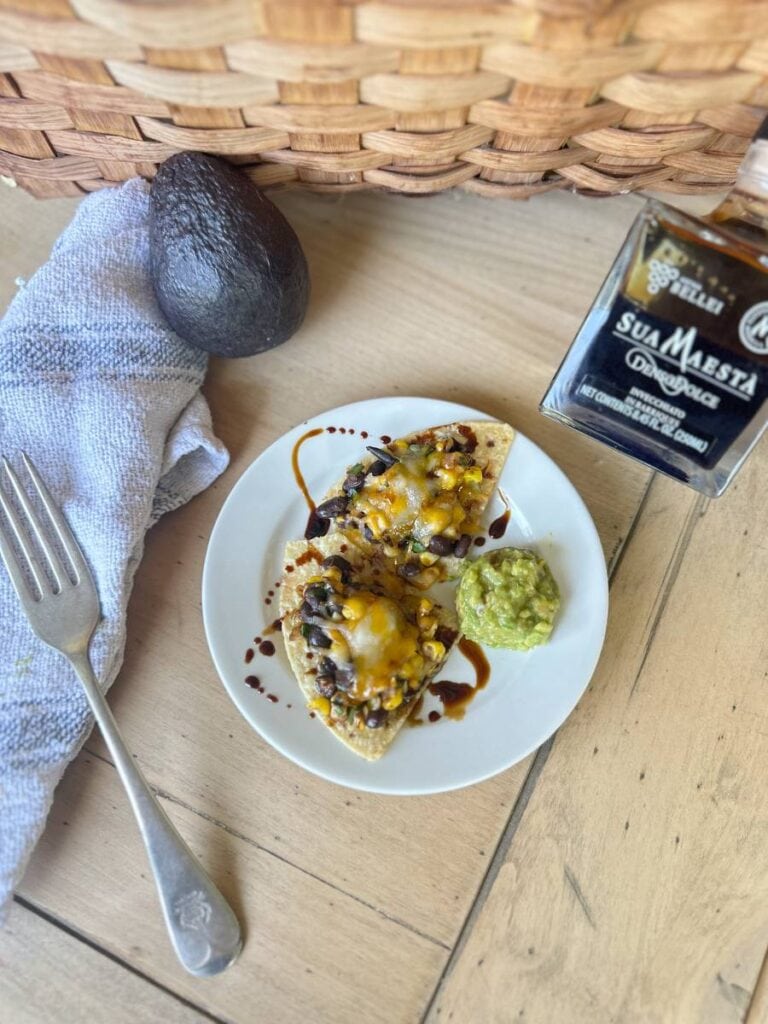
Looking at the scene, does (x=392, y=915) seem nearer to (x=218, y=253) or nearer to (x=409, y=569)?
(x=409, y=569)

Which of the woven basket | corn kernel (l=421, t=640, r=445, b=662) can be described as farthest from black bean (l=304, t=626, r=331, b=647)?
the woven basket

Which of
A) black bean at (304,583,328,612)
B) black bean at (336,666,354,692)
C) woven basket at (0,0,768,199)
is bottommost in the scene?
black bean at (336,666,354,692)

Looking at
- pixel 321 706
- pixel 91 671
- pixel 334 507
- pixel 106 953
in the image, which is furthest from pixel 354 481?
pixel 106 953

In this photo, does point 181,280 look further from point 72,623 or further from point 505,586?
point 505,586

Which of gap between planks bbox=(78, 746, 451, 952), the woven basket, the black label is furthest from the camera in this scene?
gap between planks bbox=(78, 746, 451, 952)

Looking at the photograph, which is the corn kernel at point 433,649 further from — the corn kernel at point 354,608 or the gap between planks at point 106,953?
the gap between planks at point 106,953

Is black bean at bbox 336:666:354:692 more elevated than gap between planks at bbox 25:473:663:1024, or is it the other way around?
black bean at bbox 336:666:354:692

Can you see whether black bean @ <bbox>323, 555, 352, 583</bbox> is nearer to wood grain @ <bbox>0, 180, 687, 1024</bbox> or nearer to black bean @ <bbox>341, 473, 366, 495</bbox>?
black bean @ <bbox>341, 473, 366, 495</bbox>
